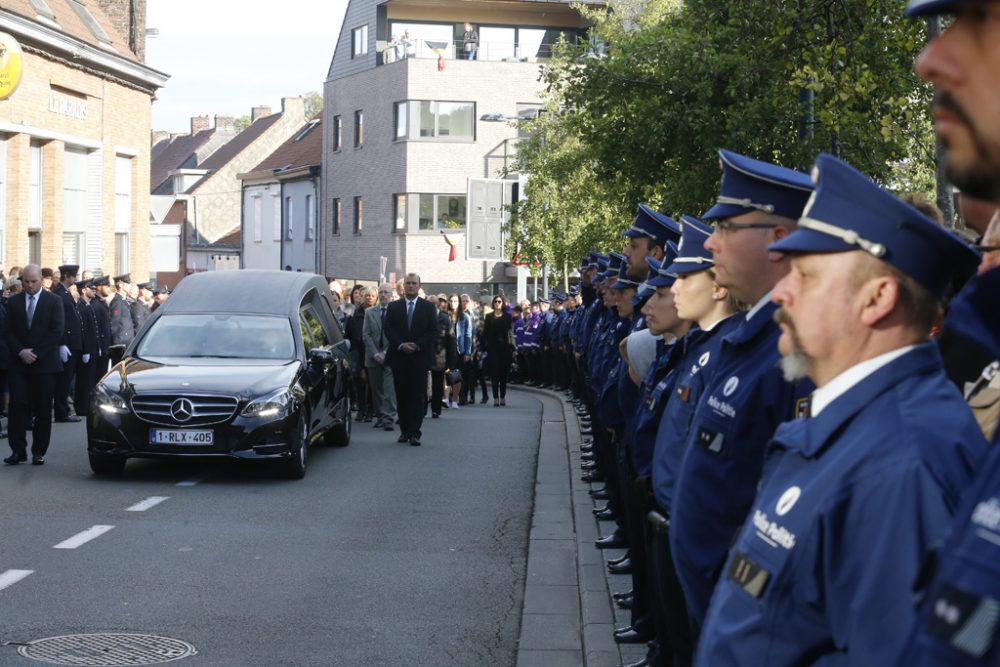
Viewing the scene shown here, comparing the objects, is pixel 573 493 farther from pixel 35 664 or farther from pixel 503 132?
pixel 503 132

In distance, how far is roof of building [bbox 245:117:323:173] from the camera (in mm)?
67625

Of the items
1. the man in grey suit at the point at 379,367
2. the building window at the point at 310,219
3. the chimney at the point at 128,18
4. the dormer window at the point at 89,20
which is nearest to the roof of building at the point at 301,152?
the building window at the point at 310,219

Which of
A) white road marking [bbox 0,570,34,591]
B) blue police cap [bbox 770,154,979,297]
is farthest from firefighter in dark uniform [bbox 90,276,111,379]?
blue police cap [bbox 770,154,979,297]

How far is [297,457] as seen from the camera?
14.3 metres

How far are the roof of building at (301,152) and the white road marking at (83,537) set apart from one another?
181 feet

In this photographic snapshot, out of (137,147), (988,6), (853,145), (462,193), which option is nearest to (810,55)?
(853,145)

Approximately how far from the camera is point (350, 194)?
202 feet

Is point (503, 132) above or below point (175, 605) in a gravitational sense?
above

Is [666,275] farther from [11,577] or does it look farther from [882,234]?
[11,577]

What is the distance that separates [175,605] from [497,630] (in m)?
1.86

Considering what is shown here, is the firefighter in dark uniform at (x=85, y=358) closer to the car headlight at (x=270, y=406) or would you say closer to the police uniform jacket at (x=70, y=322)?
the police uniform jacket at (x=70, y=322)

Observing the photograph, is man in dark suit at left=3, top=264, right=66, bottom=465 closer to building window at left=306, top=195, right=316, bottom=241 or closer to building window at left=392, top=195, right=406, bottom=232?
building window at left=392, top=195, right=406, bottom=232

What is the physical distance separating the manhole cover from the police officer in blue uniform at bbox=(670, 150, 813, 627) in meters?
3.60

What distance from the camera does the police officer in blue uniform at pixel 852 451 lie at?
7.45ft
